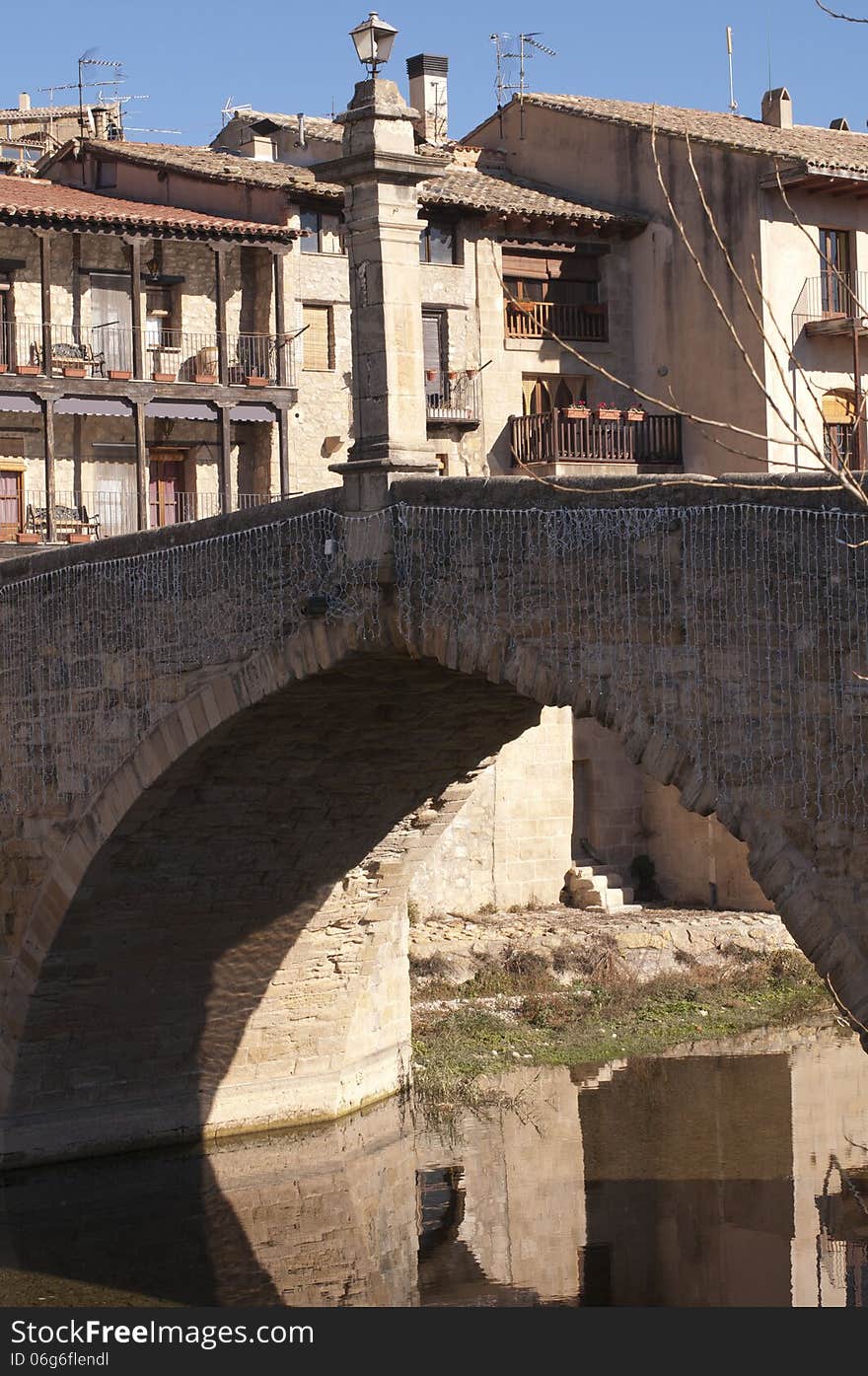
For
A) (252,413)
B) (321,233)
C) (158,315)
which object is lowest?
(252,413)

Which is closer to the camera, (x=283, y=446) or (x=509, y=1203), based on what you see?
(x=509, y=1203)

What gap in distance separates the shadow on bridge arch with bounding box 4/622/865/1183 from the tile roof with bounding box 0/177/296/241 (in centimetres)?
1163

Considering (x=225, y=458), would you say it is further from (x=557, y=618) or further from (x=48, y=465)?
(x=557, y=618)

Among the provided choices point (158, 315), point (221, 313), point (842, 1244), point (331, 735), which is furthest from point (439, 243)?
point (842, 1244)

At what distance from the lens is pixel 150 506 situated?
30.2 m

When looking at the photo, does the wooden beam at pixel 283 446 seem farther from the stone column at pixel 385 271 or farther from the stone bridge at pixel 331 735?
the stone column at pixel 385 271

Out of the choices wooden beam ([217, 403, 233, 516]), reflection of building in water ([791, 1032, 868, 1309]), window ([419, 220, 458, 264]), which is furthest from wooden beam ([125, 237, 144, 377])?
reflection of building in water ([791, 1032, 868, 1309])

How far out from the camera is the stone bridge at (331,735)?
10922 millimetres

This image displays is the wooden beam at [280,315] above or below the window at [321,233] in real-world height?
below

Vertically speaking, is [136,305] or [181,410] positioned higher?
[136,305]

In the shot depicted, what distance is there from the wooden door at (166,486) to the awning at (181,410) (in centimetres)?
75

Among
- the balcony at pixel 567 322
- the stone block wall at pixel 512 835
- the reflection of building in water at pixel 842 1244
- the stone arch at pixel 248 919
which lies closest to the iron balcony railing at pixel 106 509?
the balcony at pixel 567 322

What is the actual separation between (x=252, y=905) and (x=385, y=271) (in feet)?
22.6

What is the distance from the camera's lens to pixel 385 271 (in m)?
14.3
